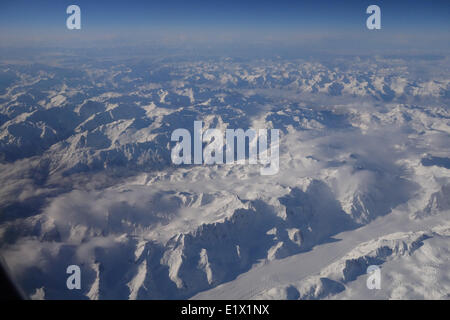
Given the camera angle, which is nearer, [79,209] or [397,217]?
[79,209]

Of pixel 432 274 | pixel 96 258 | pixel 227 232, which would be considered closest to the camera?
pixel 432 274

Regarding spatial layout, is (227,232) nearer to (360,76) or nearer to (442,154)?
(442,154)

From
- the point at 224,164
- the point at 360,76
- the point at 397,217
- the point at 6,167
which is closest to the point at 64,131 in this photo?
the point at 6,167

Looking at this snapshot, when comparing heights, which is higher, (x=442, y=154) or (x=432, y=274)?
(x=442, y=154)

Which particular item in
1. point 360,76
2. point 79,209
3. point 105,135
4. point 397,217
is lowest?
point 397,217

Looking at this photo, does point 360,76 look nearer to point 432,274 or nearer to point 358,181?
point 358,181

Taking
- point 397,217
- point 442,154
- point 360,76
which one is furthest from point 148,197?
point 360,76

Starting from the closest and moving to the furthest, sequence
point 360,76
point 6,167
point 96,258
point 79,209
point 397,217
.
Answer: point 96,258 < point 79,209 < point 397,217 < point 6,167 < point 360,76
